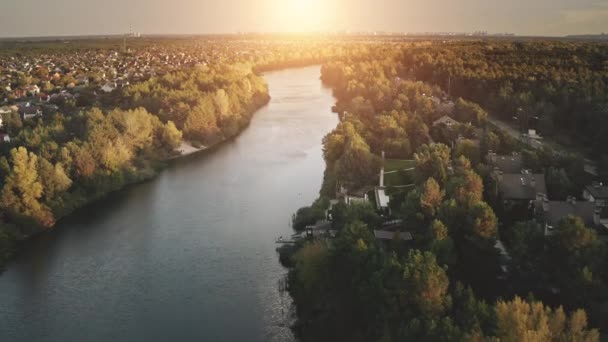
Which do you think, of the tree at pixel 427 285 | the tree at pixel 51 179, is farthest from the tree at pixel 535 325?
the tree at pixel 51 179

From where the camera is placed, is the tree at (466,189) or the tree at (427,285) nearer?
the tree at (427,285)

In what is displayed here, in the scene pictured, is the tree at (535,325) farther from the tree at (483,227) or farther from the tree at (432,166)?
the tree at (432,166)

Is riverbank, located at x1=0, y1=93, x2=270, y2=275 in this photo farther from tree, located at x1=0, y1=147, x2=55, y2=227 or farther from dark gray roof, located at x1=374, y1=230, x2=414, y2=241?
dark gray roof, located at x1=374, y1=230, x2=414, y2=241

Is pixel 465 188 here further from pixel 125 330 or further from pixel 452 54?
pixel 452 54

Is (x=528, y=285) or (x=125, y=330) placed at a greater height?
(x=528, y=285)

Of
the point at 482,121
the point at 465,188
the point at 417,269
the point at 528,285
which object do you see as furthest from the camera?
the point at 482,121

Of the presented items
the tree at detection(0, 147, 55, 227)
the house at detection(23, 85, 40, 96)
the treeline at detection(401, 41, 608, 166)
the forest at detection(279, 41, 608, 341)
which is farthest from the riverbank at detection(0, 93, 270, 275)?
the treeline at detection(401, 41, 608, 166)

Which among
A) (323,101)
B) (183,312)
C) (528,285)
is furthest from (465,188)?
(323,101)

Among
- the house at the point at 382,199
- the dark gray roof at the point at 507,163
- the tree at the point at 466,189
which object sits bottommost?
the house at the point at 382,199
